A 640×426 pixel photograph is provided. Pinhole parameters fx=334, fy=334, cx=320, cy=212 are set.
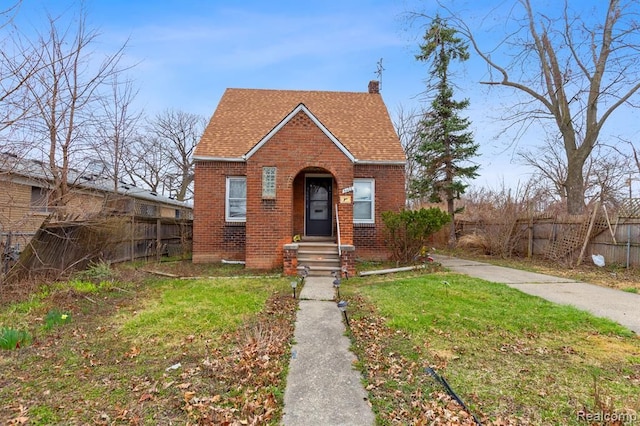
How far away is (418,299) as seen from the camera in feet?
21.2

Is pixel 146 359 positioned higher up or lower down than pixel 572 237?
lower down

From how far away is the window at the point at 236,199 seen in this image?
11.6 meters

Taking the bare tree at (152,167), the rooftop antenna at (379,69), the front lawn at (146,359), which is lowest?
the front lawn at (146,359)

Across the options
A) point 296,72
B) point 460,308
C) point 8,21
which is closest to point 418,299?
point 460,308

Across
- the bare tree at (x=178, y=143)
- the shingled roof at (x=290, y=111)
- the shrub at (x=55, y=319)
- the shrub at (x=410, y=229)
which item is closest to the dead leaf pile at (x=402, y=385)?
the shrub at (x=55, y=319)

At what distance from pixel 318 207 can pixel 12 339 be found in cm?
903

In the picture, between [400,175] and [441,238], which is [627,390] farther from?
[441,238]

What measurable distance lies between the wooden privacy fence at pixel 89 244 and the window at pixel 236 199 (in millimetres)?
2976

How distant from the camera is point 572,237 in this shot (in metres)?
11.7

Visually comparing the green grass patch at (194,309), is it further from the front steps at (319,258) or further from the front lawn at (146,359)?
the front steps at (319,258)

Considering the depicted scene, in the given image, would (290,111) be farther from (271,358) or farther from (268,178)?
(271,358)

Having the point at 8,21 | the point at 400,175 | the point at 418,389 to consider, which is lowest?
the point at 418,389

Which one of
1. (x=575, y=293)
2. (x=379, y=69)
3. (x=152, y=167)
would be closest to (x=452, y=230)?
(x=379, y=69)

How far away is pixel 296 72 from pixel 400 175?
10950mm
